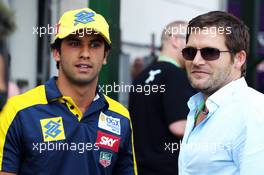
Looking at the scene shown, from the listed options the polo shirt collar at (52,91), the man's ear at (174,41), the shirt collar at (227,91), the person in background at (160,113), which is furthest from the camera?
the man's ear at (174,41)

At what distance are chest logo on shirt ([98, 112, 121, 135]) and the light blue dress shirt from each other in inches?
14.0

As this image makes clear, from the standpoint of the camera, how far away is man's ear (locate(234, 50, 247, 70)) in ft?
8.10

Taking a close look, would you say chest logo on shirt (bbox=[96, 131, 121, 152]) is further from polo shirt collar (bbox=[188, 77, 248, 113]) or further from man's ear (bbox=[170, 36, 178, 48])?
man's ear (bbox=[170, 36, 178, 48])

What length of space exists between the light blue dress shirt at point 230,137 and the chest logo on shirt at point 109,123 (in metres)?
0.36

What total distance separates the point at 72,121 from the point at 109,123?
0.17 m

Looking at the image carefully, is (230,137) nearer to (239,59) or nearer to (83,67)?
(239,59)

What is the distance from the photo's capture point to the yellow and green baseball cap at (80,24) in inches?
101

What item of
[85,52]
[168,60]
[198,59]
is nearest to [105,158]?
[85,52]

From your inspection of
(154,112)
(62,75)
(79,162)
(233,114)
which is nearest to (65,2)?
(154,112)

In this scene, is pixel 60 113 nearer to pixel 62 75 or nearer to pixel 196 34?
pixel 62 75

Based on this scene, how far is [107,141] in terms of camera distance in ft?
8.40

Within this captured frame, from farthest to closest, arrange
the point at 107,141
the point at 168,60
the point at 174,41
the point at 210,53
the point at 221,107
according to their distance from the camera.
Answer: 1. the point at 174,41
2. the point at 168,60
3. the point at 107,141
4. the point at 210,53
5. the point at 221,107

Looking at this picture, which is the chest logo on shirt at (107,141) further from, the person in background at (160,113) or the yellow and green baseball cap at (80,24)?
the person in background at (160,113)

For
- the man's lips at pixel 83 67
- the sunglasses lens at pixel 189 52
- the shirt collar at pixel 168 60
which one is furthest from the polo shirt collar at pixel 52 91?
the shirt collar at pixel 168 60
